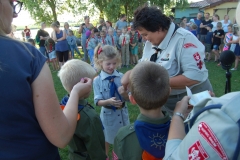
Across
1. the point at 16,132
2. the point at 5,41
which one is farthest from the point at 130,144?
the point at 5,41

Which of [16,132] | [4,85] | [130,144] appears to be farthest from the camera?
[130,144]

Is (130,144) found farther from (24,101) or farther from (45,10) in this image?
(45,10)

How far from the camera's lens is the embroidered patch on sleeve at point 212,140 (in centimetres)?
80

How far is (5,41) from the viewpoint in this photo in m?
0.97

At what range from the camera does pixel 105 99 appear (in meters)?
2.74

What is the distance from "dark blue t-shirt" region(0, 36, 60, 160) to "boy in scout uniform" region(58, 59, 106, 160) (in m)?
0.67

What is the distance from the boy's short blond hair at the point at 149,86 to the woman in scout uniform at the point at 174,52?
20.6 inches

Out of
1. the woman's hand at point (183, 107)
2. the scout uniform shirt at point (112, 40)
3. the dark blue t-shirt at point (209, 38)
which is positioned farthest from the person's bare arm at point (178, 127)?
the dark blue t-shirt at point (209, 38)

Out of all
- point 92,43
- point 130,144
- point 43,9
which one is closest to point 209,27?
point 92,43

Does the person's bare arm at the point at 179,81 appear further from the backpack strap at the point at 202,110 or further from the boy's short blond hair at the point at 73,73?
the backpack strap at the point at 202,110

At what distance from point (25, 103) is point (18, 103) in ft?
0.10

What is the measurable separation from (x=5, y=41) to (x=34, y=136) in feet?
1.61

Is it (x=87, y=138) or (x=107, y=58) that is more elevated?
(x=107, y=58)

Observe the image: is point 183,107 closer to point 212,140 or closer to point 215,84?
point 212,140
